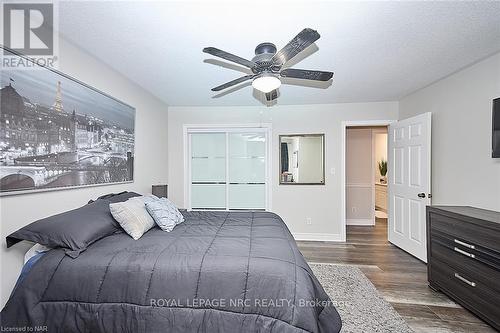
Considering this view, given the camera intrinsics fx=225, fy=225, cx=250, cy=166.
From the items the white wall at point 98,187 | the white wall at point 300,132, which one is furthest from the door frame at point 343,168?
the white wall at point 98,187

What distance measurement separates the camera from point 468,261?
80.7 inches

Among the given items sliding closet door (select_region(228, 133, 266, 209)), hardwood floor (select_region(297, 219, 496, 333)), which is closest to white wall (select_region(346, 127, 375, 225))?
hardwood floor (select_region(297, 219, 496, 333))

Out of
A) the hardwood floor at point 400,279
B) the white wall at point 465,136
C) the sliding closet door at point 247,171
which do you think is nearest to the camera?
the hardwood floor at point 400,279

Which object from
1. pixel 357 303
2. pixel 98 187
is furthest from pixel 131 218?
pixel 357 303

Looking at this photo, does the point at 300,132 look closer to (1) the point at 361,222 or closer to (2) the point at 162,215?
(1) the point at 361,222

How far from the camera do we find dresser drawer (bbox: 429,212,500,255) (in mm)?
1824

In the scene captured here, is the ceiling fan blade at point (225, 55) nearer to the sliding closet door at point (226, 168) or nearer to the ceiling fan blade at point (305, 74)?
the ceiling fan blade at point (305, 74)

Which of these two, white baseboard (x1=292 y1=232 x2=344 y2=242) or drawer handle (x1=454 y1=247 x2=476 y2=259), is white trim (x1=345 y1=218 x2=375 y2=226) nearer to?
white baseboard (x1=292 y1=232 x2=344 y2=242)

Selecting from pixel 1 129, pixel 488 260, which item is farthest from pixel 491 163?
pixel 1 129

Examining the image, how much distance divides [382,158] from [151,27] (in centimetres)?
736

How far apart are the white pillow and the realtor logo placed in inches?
53.8

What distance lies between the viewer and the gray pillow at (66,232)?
154 cm

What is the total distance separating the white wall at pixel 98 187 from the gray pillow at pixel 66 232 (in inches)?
6.2

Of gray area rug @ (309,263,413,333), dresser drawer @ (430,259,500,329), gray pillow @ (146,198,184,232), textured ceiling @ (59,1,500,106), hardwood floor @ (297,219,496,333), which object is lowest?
hardwood floor @ (297,219,496,333)
